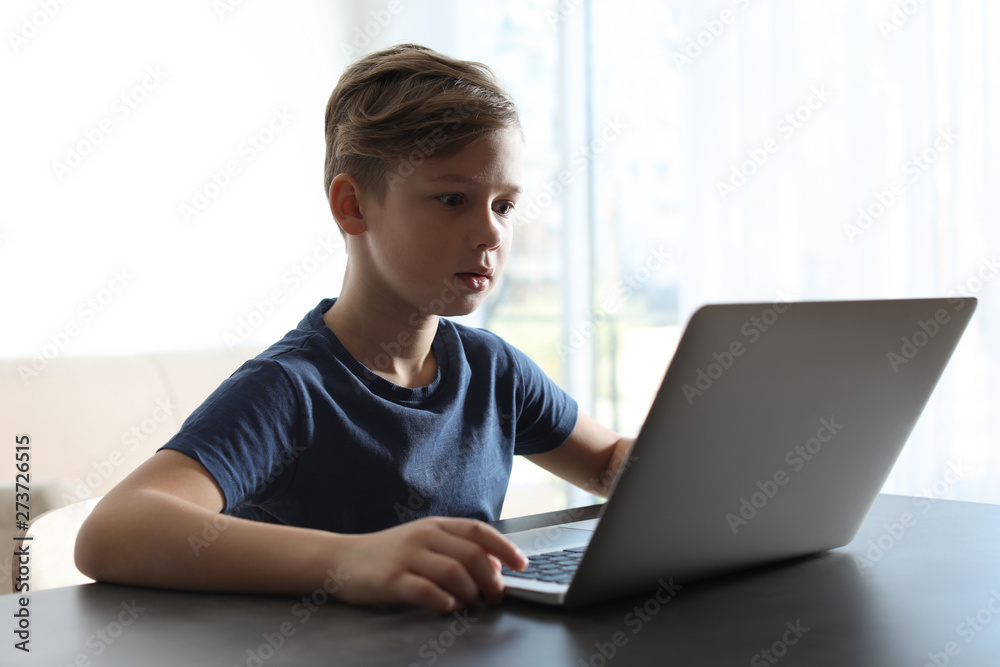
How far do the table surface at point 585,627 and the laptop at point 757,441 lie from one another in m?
0.03

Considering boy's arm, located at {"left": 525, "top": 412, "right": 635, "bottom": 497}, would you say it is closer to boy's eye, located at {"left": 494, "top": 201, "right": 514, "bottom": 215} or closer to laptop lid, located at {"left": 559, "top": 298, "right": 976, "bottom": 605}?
boy's eye, located at {"left": 494, "top": 201, "right": 514, "bottom": 215}

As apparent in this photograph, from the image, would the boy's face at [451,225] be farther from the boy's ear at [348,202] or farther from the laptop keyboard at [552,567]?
the laptop keyboard at [552,567]

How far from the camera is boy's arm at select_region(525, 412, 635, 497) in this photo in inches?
45.5

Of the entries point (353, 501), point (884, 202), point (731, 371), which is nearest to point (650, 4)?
point (884, 202)

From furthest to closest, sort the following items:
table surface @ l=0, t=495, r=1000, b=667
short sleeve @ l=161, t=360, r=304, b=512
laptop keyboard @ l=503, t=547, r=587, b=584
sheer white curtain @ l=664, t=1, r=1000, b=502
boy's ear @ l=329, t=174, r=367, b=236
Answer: sheer white curtain @ l=664, t=1, r=1000, b=502 → boy's ear @ l=329, t=174, r=367, b=236 → short sleeve @ l=161, t=360, r=304, b=512 → laptop keyboard @ l=503, t=547, r=587, b=584 → table surface @ l=0, t=495, r=1000, b=667

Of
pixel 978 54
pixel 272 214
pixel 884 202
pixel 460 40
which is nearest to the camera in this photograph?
pixel 978 54

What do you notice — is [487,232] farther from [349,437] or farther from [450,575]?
[450,575]

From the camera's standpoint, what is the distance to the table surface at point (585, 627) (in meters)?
0.44

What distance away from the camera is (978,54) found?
2.06 metres

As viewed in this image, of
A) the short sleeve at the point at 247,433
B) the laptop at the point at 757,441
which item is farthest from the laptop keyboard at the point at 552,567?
the short sleeve at the point at 247,433

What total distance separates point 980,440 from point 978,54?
902mm

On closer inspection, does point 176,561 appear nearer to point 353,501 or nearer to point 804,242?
point 353,501

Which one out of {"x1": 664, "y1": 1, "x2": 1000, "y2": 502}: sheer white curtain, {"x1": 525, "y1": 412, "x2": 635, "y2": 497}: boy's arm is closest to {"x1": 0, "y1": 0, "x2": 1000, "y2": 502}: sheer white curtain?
{"x1": 664, "y1": 1, "x2": 1000, "y2": 502}: sheer white curtain

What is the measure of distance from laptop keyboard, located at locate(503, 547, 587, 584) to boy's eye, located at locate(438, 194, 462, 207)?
421 millimetres
